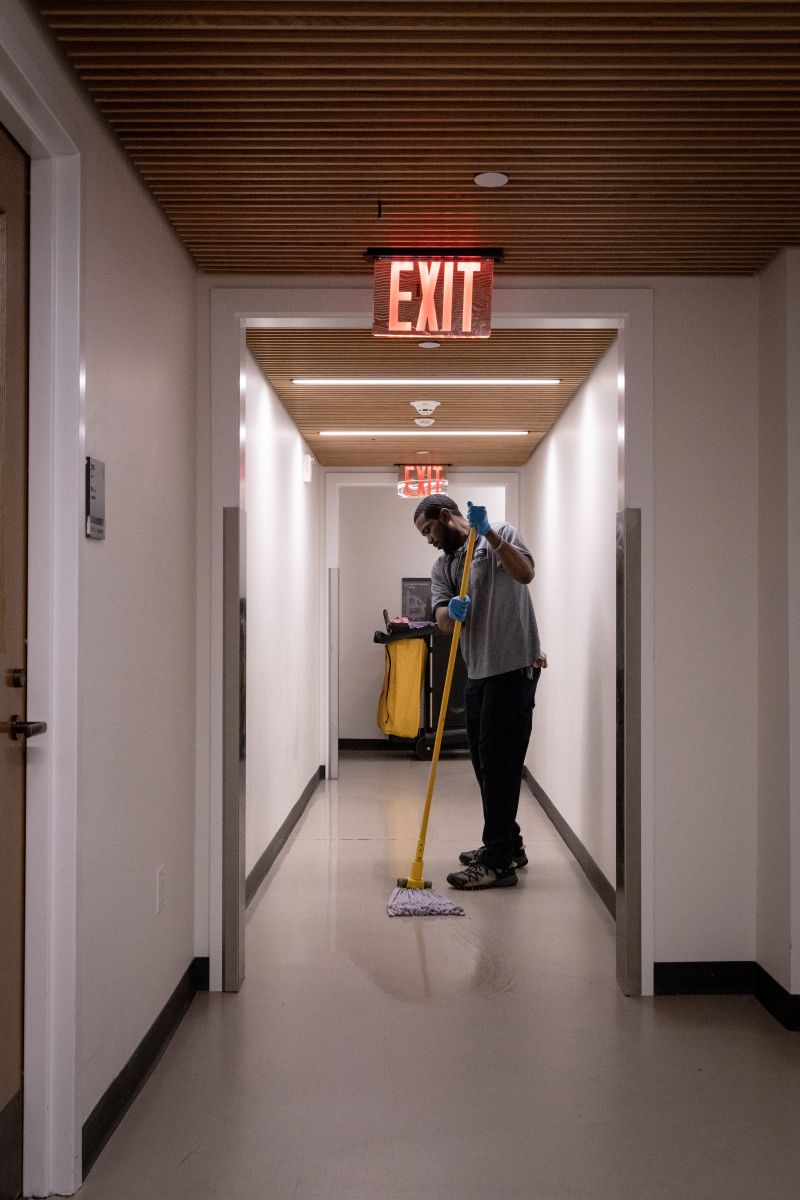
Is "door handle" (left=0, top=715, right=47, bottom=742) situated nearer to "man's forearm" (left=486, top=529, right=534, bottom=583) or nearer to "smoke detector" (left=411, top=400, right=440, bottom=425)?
"man's forearm" (left=486, top=529, right=534, bottom=583)

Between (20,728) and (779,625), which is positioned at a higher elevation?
(779,625)

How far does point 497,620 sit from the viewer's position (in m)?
4.55

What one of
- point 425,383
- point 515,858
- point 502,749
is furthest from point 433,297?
point 515,858

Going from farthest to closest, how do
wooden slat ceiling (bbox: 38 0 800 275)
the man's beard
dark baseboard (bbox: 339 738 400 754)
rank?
1. dark baseboard (bbox: 339 738 400 754)
2. the man's beard
3. wooden slat ceiling (bbox: 38 0 800 275)

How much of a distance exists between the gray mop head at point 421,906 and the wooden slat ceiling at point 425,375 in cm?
222

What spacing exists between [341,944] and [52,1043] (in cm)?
181

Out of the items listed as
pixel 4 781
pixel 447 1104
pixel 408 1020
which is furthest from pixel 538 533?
pixel 4 781

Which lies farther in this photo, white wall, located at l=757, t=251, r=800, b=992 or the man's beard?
the man's beard

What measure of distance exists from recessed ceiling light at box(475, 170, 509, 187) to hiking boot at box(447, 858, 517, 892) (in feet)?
9.74

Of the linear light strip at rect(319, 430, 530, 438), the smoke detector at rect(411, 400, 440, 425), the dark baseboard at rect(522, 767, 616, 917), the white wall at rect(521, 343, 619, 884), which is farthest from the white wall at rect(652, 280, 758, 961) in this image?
the linear light strip at rect(319, 430, 530, 438)

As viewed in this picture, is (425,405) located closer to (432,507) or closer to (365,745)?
(432,507)

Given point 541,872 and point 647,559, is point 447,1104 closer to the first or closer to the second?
point 647,559

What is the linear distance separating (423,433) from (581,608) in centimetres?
174

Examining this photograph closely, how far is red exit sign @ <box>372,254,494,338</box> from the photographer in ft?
9.71
